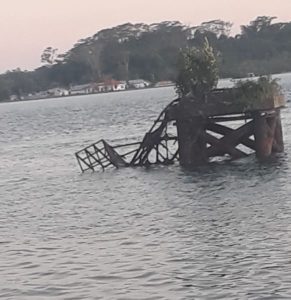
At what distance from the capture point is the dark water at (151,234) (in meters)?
20.4

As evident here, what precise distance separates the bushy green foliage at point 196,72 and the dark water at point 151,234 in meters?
4.00

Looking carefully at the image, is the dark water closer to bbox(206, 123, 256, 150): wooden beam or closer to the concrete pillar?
the concrete pillar

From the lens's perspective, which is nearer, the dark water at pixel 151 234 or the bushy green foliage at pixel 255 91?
the dark water at pixel 151 234

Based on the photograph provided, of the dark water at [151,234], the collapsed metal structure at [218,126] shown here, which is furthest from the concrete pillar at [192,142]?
the dark water at [151,234]

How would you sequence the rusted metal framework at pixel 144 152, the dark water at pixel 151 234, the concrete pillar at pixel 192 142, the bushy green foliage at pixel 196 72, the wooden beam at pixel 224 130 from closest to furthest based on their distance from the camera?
the dark water at pixel 151 234
the concrete pillar at pixel 192 142
the wooden beam at pixel 224 130
the rusted metal framework at pixel 144 152
the bushy green foliage at pixel 196 72

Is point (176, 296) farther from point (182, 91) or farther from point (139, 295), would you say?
point (182, 91)

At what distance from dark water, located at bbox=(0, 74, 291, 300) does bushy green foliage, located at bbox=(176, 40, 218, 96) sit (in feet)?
13.1

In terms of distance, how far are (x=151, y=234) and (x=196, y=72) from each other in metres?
21.6

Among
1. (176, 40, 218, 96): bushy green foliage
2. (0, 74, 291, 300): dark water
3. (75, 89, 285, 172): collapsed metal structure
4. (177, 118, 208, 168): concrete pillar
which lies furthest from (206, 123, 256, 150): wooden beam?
(176, 40, 218, 96): bushy green foliage

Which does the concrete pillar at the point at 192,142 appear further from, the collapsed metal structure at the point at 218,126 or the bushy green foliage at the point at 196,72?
the bushy green foliage at the point at 196,72

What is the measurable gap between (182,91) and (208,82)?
1.55 m

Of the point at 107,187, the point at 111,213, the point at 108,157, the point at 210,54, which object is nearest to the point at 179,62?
the point at 210,54

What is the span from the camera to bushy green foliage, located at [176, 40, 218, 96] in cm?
4675

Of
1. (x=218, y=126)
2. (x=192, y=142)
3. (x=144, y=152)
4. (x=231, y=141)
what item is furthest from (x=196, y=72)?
(x=144, y=152)
